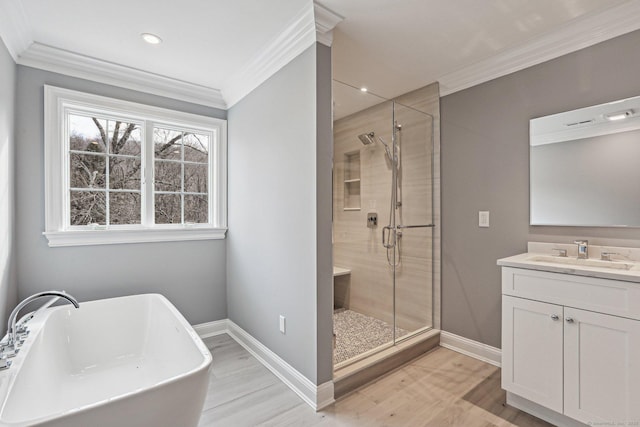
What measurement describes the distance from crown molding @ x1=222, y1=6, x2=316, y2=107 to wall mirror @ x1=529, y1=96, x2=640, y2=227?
172cm

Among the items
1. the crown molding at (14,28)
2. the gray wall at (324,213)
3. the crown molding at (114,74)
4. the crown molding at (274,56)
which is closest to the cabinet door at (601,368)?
the gray wall at (324,213)

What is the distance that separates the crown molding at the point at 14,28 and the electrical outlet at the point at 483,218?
132 inches

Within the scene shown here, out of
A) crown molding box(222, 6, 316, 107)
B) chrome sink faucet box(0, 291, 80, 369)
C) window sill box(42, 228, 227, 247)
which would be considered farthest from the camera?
window sill box(42, 228, 227, 247)

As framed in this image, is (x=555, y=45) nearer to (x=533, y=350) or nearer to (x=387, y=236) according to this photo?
(x=387, y=236)

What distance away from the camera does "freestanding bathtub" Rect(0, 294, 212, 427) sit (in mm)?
1166

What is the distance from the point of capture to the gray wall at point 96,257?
2.21m

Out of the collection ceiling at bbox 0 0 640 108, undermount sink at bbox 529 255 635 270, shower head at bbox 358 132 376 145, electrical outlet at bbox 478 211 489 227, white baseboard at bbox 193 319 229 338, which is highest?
ceiling at bbox 0 0 640 108

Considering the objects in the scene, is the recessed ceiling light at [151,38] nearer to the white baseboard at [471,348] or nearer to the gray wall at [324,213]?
the gray wall at [324,213]

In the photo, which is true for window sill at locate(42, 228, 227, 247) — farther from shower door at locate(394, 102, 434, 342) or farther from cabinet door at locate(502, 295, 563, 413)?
cabinet door at locate(502, 295, 563, 413)

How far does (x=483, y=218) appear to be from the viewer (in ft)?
8.26

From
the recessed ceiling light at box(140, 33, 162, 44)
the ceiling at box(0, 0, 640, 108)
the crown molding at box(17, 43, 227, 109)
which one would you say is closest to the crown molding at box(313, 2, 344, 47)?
the ceiling at box(0, 0, 640, 108)

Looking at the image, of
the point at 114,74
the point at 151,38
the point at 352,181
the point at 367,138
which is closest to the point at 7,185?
the point at 114,74

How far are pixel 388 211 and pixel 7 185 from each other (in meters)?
2.77

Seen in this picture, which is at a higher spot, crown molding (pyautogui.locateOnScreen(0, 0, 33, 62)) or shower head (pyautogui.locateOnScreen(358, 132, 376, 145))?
crown molding (pyautogui.locateOnScreen(0, 0, 33, 62))
